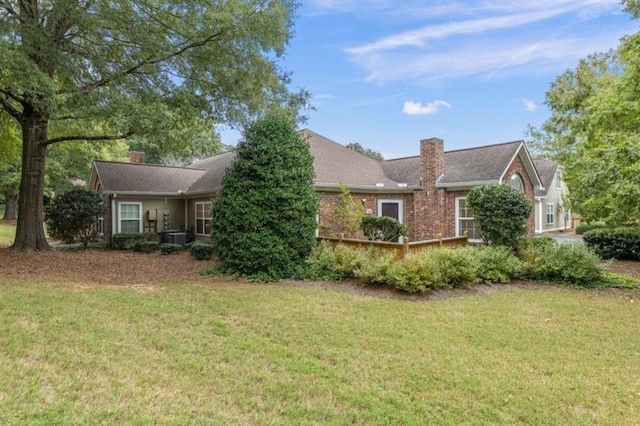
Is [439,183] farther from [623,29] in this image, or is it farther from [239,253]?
[239,253]

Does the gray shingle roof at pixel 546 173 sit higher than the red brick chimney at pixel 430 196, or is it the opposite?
the gray shingle roof at pixel 546 173

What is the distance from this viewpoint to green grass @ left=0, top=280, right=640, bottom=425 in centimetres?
330

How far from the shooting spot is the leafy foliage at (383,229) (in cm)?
1292

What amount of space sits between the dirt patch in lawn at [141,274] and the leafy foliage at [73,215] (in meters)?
3.16

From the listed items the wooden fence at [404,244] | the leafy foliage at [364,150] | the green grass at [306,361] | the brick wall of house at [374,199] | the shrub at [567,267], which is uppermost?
the leafy foliage at [364,150]

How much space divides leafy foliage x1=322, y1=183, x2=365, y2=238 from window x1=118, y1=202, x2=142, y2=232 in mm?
9361

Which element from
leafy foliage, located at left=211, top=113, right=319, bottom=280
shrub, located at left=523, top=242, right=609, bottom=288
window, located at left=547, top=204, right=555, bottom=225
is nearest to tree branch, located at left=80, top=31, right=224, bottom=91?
leafy foliage, located at left=211, top=113, right=319, bottom=280

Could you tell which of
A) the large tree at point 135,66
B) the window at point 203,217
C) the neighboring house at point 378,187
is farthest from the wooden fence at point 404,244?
the window at point 203,217

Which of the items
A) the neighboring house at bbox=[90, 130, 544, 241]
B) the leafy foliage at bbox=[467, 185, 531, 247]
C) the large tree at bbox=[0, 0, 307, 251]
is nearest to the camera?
the large tree at bbox=[0, 0, 307, 251]

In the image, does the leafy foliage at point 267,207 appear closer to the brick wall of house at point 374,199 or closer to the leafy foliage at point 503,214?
the brick wall of house at point 374,199

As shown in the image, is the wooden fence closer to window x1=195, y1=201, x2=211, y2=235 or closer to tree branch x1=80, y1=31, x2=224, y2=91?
tree branch x1=80, y1=31, x2=224, y2=91

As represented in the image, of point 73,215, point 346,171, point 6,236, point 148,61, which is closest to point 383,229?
point 346,171

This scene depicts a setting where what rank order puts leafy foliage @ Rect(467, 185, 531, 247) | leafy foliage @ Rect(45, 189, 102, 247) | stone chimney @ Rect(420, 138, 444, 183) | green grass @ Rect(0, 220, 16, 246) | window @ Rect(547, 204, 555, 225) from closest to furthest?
leafy foliage @ Rect(467, 185, 531, 247)
stone chimney @ Rect(420, 138, 444, 183)
leafy foliage @ Rect(45, 189, 102, 247)
green grass @ Rect(0, 220, 16, 246)
window @ Rect(547, 204, 555, 225)

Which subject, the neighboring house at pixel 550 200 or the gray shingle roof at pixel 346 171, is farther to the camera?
the neighboring house at pixel 550 200
